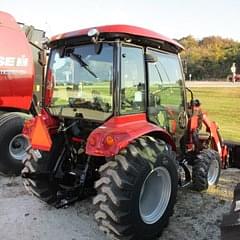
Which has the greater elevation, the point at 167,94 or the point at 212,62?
the point at 212,62

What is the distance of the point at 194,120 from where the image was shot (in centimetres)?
610

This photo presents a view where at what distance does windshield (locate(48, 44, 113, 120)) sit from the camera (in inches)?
173

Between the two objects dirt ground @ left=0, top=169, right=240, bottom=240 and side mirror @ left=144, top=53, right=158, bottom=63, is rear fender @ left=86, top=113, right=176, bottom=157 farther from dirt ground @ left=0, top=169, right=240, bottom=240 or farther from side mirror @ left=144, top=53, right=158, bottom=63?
dirt ground @ left=0, top=169, right=240, bottom=240

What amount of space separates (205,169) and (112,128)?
2.15 meters

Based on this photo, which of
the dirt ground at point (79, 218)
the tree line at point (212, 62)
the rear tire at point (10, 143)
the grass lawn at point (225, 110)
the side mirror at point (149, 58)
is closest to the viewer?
the dirt ground at point (79, 218)

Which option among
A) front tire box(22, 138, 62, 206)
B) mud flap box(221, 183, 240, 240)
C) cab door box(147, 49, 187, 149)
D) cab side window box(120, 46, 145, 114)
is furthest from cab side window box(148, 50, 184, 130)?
mud flap box(221, 183, 240, 240)

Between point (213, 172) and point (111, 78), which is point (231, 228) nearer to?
point (111, 78)

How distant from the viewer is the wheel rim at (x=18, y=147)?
23.0 ft

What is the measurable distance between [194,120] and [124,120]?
2.04 meters

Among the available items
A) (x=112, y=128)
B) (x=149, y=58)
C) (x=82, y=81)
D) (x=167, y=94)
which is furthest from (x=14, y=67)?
(x=112, y=128)

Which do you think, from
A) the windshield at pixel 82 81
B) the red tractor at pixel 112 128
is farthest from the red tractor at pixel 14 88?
the windshield at pixel 82 81

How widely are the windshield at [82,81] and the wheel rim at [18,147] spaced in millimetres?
2237

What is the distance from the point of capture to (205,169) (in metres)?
5.77

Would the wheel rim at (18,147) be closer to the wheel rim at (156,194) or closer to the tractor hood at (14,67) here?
the tractor hood at (14,67)
